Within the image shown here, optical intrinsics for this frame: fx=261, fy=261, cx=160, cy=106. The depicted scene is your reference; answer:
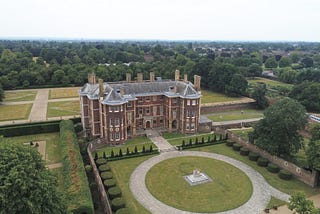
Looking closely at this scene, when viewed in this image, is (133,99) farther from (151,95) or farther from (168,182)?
(168,182)

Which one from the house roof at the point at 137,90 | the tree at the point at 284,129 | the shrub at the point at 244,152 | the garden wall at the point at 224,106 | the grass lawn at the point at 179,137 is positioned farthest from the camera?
the garden wall at the point at 224,106

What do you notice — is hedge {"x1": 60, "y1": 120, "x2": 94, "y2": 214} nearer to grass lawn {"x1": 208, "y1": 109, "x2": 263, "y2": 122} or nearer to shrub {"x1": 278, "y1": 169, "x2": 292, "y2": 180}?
shrub {"x1": 278, "y1": 169, "x2": 292, "y2": 180}

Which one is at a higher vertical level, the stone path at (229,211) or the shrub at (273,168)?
the shrub at (273,168)

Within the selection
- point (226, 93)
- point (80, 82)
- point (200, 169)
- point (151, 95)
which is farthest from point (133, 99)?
point (80, 82)

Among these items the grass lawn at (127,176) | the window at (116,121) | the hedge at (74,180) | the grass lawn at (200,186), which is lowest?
the grass lawn at (127,176)

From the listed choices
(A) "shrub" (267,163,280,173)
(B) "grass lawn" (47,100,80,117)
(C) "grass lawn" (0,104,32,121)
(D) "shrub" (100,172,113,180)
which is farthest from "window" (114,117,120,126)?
(C) "grass lawn" (0,104,32,121)

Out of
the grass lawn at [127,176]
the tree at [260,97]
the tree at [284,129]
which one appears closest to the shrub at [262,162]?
the tree at [284,129]

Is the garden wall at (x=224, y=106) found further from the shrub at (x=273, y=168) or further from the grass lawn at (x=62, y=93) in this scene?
the grass lawn at (x=62, y=93)
